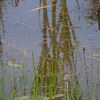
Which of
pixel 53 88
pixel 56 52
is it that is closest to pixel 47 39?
pixel 56 52

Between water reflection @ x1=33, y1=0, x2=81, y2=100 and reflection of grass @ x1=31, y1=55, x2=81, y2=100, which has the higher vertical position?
water reflection @ x1=33, y1=0, x2=81, y2=100

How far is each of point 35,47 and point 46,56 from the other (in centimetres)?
29

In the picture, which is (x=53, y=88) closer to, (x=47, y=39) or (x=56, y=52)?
(x=56, y=52)

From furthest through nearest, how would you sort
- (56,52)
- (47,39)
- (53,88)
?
(47,39) → (56,52) → (53,88)

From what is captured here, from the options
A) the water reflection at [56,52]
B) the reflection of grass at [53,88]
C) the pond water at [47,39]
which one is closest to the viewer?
the reflection of grass at [53,88]

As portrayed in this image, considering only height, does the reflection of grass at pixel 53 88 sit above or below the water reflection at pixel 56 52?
below

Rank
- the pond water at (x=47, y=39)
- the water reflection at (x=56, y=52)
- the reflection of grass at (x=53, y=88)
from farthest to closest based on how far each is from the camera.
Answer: the pond water at (x=47, y=39), the water reflection at (x=56, y=52), the reflection of grass at (x=53, y=88)

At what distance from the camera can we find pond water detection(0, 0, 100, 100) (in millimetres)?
3254

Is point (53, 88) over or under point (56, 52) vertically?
under

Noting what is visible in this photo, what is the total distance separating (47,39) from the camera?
409 centimetres

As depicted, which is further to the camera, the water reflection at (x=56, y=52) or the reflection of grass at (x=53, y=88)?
the water reflection at (x=56, y=52)

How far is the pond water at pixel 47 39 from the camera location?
3.25 metres

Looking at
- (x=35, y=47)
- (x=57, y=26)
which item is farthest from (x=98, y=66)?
(x=57, y=26)

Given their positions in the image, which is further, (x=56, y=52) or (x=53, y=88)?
(x=56, y=52)
